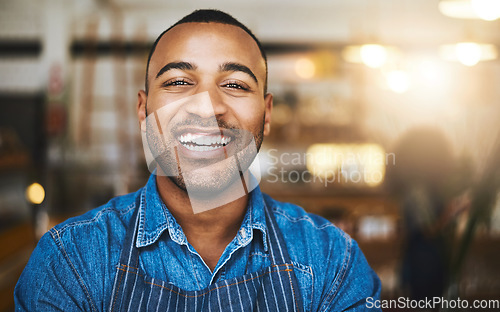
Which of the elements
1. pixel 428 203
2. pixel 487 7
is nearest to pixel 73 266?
pixel 487 7

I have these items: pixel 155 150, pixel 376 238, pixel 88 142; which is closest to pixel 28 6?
pixel 88 142

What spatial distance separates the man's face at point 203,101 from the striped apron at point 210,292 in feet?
0.67

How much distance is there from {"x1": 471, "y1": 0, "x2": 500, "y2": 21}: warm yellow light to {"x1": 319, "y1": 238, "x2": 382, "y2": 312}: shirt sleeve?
122cm

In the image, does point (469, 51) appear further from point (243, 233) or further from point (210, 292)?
point (210, 292)

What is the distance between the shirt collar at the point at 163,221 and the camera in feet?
3.22

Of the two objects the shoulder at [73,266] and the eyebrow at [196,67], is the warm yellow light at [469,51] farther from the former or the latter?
the shoulder at [73,266]

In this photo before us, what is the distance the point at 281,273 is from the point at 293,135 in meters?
3.77

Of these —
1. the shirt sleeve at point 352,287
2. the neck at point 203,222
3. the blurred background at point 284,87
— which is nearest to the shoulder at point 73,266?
the neck at point 203,222

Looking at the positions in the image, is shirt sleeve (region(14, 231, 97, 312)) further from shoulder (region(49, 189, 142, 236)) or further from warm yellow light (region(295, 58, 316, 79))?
warm yellow light (region(295, 58, 316, 79))

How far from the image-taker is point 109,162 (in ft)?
17.0

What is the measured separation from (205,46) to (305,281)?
578 mm

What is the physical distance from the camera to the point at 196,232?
104cm

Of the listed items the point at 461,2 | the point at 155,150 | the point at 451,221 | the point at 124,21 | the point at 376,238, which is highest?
the point at 124,21

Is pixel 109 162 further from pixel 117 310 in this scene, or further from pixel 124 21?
pixel 117 310
